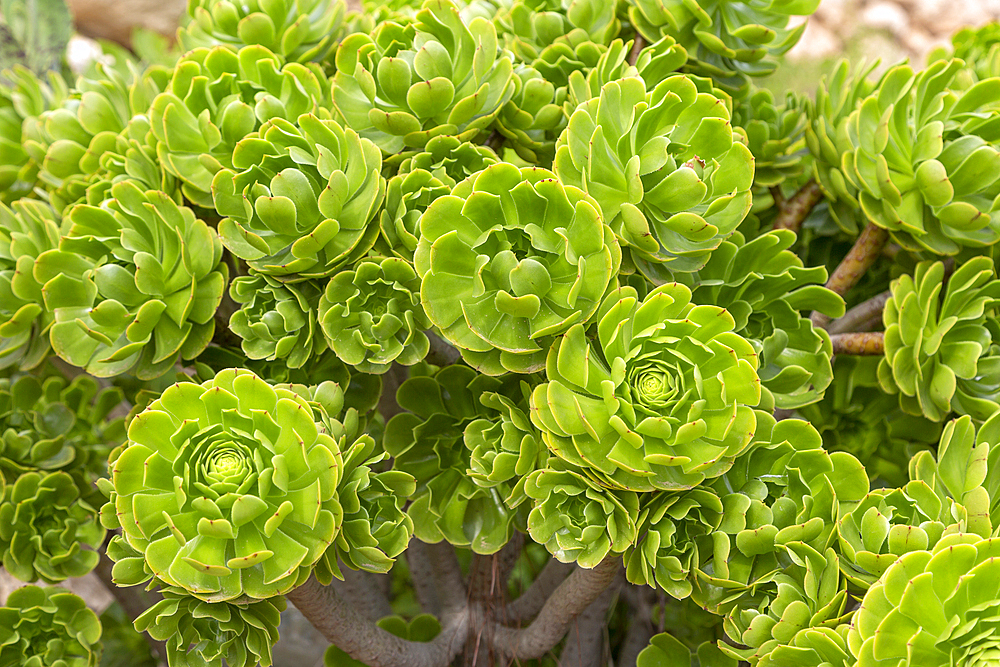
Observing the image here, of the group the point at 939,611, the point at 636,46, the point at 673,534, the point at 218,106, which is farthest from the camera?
the point at 636,46

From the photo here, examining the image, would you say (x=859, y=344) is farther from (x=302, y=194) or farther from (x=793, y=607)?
(x=302, y=194)

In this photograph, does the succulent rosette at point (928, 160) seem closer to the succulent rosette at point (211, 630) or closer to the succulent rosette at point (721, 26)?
the succulent rosette at point (721, 26)

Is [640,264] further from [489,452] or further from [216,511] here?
[216,511]

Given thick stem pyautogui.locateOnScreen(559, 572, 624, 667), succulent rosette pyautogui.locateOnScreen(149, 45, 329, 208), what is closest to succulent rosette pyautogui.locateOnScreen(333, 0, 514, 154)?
succulent rosette pyautogui.locateOnScreen(149, 45, 329, 208)

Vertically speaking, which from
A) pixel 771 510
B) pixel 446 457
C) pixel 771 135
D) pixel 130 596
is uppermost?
pixel 771 135

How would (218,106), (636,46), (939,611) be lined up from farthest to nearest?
(636,46), (218,106), (939,611)

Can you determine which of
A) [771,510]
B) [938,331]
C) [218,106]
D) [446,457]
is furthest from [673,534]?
[218,106]

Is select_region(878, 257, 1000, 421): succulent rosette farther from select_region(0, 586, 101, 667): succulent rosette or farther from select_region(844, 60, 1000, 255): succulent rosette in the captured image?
select_region(0, 586, 101, 667): succulent rosette
